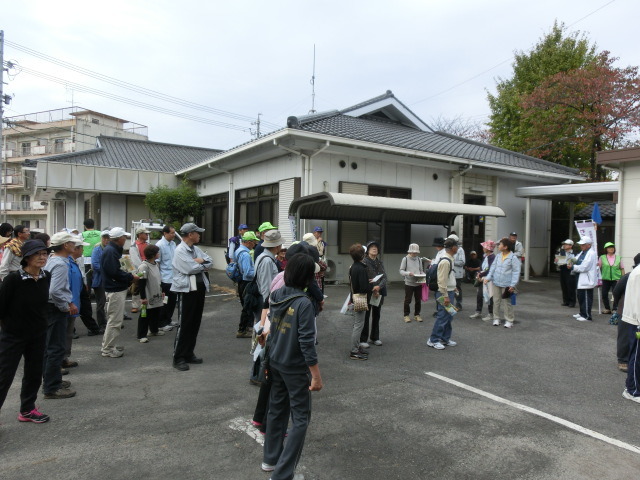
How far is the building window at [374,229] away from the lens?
482 inches

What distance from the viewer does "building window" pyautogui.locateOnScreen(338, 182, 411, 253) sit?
1223 cm

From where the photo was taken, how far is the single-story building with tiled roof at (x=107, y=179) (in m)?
16.1

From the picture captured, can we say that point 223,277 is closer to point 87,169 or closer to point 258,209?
point 258,209

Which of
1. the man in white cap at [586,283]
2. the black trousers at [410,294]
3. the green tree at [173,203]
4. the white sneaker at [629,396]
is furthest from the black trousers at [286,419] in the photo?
the green tree at [173,203]

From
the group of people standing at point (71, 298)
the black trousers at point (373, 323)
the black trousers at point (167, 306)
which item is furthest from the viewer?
the black trousers at point (167, 306)

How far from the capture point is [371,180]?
12.6 m

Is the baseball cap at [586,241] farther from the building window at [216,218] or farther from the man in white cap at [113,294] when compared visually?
the building window at [216,218]

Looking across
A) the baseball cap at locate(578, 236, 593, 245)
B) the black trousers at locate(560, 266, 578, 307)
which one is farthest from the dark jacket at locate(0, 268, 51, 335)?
the black trousers at locate(560, 266, 578, 307)

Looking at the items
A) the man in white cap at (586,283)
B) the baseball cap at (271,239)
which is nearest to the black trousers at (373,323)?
the baseball cap at (271,239)

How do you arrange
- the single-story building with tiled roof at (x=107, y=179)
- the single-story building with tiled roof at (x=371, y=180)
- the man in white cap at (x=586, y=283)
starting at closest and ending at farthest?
1. the man in white cap at (x=586, y=283)
2. the single-story building with tiled roof at (x=371, y=180)
3. the single-story building with tiled roof at (x=107, y=179)

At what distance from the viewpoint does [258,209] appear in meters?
13.9

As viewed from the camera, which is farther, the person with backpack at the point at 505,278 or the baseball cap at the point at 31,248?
the person with backpack at the point at 505,278

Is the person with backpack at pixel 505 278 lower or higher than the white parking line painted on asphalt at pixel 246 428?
higher

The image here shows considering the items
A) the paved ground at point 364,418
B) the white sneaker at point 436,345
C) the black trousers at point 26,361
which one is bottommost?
the paved ground at point 364,418
